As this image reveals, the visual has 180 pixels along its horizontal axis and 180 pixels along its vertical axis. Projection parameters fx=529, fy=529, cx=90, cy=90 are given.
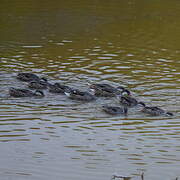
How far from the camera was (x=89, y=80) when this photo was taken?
16781mm

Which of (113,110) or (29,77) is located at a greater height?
(29,77)

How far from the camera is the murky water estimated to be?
33.8 feet

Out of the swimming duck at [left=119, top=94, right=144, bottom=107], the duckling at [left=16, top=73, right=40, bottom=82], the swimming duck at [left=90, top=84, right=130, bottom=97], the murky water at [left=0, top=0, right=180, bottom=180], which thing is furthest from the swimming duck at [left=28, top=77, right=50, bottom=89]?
the swimming duck at [left=119, top=94, right=144, bottom=107]

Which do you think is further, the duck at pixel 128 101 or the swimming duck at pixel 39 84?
the swimming duck at pixel 39 84

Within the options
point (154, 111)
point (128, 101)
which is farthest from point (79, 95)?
point (154, 111)

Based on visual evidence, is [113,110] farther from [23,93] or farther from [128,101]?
[23,93]

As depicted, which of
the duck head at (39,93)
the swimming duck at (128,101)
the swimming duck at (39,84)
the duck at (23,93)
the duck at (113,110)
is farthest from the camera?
the swimming duck at (39,84)

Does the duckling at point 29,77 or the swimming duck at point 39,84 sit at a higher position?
the duckling at point 29,77

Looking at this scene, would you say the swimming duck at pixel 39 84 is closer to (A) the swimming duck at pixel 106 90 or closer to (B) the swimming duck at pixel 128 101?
(A) the swimming duck at pixel 106 90

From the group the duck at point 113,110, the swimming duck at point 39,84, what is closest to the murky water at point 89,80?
the duck at point 113,110

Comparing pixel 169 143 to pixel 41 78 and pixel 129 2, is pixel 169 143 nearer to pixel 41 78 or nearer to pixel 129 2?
pixel 41 78

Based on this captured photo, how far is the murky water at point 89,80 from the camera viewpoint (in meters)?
10.3

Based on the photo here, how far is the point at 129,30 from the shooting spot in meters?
24.0

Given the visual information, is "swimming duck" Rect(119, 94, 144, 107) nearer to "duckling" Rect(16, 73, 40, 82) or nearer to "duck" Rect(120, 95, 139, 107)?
"duck" Rect(120, 95, 139, 107)
